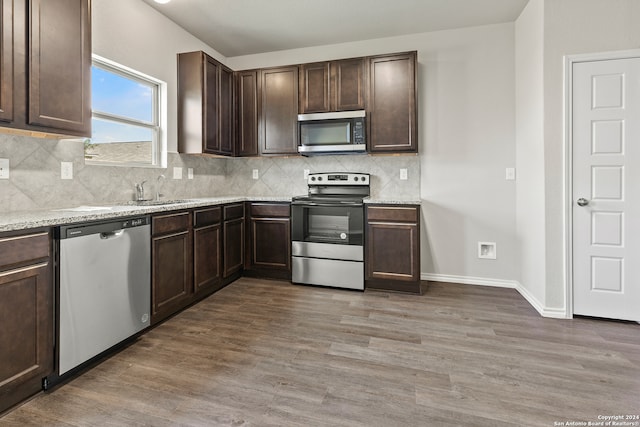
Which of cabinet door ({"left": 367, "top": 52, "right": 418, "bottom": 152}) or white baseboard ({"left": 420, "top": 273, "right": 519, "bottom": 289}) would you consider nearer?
cabinet door ({"left": 367, "top": 52, "right": 418, "bottom": 152})

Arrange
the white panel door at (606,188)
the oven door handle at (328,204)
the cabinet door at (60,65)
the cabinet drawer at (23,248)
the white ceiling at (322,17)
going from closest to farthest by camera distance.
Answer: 1. the cabinet drawer at (23,248)
2. the cabinet door at (60,65)
3. the white panel door at (606,188)
4. the white ceiling at (322,17)
5. the oven door handle at (328,204)

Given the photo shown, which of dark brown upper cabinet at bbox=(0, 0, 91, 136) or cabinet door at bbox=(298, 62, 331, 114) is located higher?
cabinet door at bbox=(298, 62, 331, 114)

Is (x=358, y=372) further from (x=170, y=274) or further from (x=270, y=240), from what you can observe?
(x=270, y=240)

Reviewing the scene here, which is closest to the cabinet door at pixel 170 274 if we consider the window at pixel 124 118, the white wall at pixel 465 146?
the window at pixel 124 118

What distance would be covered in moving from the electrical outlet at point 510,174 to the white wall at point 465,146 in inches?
1.5

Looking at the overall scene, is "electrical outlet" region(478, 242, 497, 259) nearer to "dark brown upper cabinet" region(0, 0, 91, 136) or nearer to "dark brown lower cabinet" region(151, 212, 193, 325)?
"dark brown lower cabinet" region(151, 212, 193, 325)

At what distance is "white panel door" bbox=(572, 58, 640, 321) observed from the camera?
2.47 meters

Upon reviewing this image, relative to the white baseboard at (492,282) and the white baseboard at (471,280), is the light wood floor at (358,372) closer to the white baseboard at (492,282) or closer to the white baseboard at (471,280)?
the white baseboard at (492,282)

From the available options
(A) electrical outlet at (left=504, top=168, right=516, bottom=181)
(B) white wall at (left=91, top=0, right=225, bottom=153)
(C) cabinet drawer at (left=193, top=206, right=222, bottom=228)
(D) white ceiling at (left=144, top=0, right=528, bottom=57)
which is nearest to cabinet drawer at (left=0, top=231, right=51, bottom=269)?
(C) cabinet drawer at (left=193, top=206, right=222, bottom=228)

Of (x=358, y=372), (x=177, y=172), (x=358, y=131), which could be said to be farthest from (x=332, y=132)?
(x=358, y=372)

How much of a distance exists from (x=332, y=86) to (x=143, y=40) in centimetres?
187

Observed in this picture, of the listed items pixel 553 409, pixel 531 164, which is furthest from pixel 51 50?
pixel 531 164

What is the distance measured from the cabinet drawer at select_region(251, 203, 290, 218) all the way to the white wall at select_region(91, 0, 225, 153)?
3.45 feet

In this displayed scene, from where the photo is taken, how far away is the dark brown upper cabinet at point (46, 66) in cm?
171
